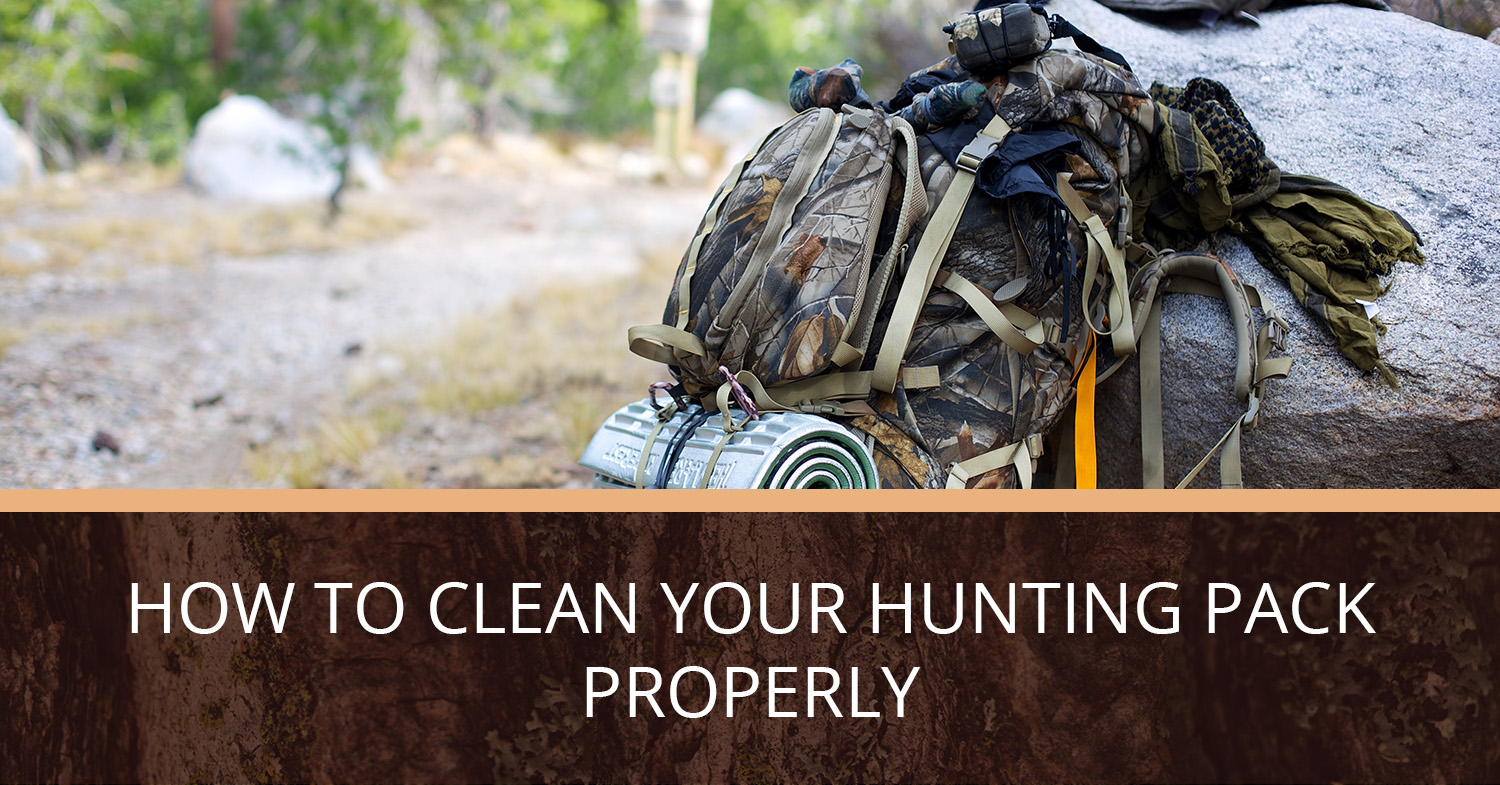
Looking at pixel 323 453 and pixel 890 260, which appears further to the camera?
pixel 323 453

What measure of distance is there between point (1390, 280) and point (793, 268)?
187 cm

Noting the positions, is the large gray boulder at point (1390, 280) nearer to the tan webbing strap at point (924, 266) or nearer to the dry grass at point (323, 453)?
the tan webbing strap at point (924, 266)

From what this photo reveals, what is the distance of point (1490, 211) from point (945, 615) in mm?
2551

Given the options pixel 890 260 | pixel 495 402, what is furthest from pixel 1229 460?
pixel 495 402

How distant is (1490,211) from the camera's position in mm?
3238

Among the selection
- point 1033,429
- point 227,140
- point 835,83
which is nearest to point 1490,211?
point 1033,429

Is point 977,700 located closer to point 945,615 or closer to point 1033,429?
point 945,615

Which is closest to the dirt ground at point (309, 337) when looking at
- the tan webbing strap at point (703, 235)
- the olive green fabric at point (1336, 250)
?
the tan webbing strap at point (703, 235)

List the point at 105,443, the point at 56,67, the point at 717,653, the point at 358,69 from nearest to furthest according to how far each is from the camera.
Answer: the point at 717,653 < the point at 105,443 < the point at 358,69 < the point at 56,67

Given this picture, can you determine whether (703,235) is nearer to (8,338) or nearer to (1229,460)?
(1229,460)

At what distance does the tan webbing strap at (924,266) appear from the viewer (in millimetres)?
2867

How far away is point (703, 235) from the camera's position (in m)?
3.07

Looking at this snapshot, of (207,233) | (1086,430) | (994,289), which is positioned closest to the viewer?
(994,289)

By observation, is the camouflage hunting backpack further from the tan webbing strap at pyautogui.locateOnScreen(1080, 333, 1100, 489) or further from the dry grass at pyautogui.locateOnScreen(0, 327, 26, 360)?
the dry grass at pyautogui.locateOnScreen(0, 327, 26, 360)
